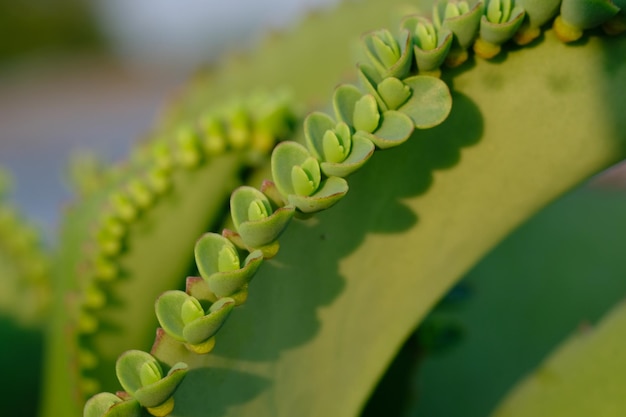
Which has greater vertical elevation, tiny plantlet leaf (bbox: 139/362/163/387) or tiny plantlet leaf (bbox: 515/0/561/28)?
tiny plantlet leaf (bbox: 139/362/163/387)

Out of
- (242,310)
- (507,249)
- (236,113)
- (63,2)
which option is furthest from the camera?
(63,2)

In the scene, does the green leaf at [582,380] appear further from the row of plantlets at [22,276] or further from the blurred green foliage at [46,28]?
the blurred green foliage at [46,28]

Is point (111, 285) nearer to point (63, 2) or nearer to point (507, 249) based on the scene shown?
point (507, 249)

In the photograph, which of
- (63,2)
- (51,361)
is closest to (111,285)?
(51,361)

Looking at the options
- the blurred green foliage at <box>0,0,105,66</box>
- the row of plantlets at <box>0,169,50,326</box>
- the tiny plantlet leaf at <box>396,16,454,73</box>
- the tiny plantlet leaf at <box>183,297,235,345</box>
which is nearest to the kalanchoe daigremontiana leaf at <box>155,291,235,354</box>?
the tiny plantlet leaf at <box>183,297,235,345</box>

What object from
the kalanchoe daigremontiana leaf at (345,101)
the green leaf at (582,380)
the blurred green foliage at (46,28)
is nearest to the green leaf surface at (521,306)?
the green leaf at (582,380)

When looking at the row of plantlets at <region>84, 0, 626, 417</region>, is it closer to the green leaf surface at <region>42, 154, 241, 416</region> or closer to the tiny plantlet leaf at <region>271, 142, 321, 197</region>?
the tiny plantlet leaf at <region>271, 142, 321, 197</region>

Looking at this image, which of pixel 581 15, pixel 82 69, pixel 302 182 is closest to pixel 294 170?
pixel 302 182
